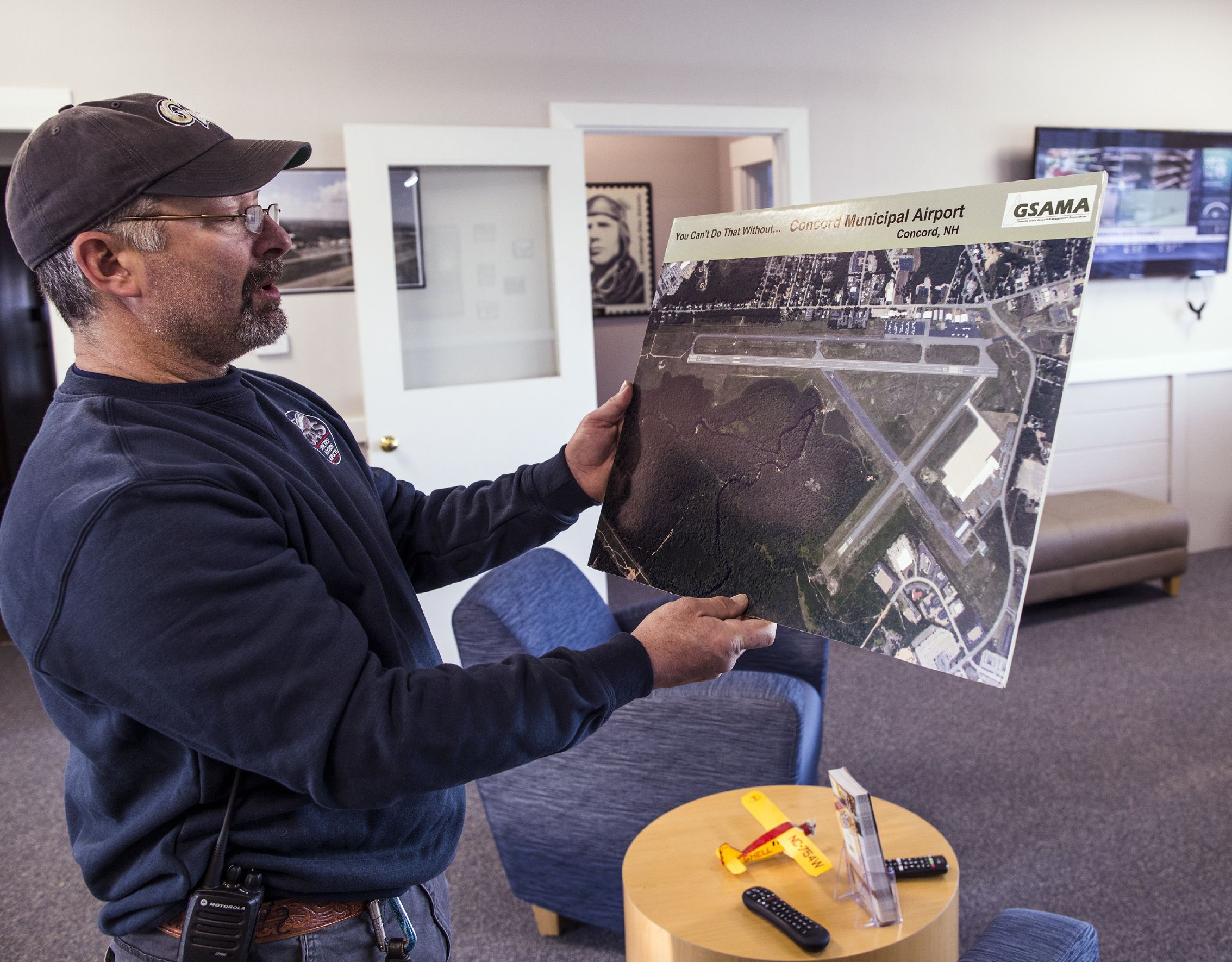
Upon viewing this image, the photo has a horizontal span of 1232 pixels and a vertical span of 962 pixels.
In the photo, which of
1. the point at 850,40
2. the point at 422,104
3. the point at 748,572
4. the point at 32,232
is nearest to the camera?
the point at 32,232

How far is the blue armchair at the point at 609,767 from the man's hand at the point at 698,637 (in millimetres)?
991

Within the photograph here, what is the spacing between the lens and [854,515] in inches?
39.4

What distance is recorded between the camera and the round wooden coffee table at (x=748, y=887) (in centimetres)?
144

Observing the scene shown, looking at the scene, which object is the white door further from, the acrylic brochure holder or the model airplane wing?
the acrylic brochure holder

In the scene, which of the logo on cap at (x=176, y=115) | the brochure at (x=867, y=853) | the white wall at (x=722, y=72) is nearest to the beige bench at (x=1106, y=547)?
the white wall at (x=722, y=72)

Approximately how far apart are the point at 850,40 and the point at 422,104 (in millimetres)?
1933


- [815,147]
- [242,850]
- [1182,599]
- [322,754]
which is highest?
[815,147]

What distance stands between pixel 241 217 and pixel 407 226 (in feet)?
8.58

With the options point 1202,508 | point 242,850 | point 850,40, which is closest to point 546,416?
point 850,40

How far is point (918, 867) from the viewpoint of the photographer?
158 centimetres

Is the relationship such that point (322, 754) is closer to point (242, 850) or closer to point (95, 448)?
point (242, 850)

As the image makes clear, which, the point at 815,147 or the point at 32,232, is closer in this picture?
the point at 32,232

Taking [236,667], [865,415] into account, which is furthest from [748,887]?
[236,667]

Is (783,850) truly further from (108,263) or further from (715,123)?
(715,123)
